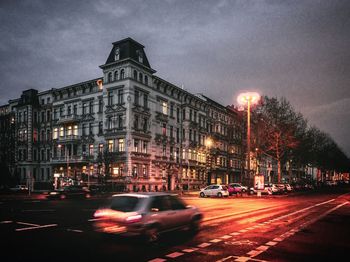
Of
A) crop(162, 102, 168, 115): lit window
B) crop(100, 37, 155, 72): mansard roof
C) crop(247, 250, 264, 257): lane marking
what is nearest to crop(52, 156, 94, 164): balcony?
crop(162, 102, 168, 115): lit window

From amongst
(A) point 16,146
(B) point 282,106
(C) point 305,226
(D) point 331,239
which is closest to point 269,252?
(D) point 331,239

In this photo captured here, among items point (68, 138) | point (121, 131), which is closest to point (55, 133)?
point (68, 138)

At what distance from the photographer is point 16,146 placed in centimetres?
6675

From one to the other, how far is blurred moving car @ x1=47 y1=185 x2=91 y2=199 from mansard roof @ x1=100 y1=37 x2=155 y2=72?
71.0 ft

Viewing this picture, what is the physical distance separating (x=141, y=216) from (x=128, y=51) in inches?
1681

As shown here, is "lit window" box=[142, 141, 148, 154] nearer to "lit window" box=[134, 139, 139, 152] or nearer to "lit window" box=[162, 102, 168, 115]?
"lit window" box=[134, 139, 139, 152]

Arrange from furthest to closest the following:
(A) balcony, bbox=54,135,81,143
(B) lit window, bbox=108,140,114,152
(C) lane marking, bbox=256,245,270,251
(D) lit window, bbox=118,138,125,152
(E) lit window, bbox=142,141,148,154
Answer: (A) balcony, bbox=54,135,81,143, (E) lit window, bbox=142,141,148,154, (B) lit window, bbox=108,140,114,152, (D) lit window, bbox=118,138,125,152, (C) lane marking, bbox=256,245,270,251

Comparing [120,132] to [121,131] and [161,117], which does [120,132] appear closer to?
[121,131]

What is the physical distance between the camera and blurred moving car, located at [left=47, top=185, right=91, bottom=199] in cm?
3269

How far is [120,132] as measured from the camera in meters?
48.8

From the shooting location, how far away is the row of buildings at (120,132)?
49.2 m

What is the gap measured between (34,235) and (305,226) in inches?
424

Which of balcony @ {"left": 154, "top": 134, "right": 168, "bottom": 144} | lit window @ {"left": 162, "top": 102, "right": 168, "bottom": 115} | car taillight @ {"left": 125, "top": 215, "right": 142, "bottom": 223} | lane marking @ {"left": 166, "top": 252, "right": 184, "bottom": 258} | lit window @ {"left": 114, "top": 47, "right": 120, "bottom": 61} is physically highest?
lit window @ {"left": 114, "top": 47, "right": 120, "bottom": 61}

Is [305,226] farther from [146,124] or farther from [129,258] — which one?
[146,124]
